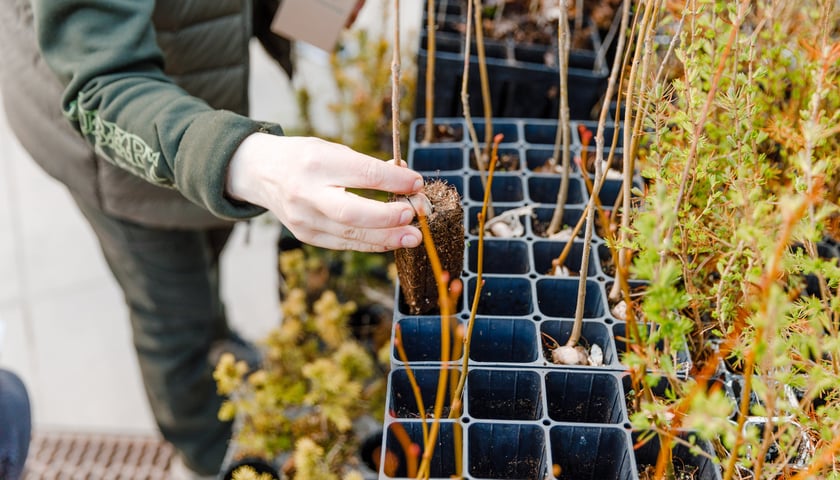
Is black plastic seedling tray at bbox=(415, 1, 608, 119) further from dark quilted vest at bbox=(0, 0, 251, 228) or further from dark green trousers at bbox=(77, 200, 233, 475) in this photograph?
dark green trousers at bbox=(77, 200, 233, 475)

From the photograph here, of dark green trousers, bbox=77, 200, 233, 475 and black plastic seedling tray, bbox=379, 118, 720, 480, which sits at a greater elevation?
black plastic seedling tray, bbox=379, 118, 720, 480

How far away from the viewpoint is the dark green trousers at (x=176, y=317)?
4.57 ft

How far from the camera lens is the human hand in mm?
743

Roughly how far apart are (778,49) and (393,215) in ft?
1.99

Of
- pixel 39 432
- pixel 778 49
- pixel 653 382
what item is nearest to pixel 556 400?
pixel 653 382

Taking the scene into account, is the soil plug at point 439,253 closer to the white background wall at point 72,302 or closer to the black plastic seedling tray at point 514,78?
the black plastic seedling tray at point 514,78

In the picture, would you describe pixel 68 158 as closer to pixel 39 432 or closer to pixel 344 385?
pixel 344 385

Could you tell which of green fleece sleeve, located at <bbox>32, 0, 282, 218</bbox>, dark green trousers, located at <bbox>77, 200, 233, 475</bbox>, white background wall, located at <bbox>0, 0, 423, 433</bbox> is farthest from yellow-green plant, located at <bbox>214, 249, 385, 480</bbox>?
white background wall, located at <bbox>0, 0, 423, 433</bbox>

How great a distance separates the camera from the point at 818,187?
1.91ft

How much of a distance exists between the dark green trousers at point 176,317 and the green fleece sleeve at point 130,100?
1.29ft

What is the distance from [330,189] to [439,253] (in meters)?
0.17

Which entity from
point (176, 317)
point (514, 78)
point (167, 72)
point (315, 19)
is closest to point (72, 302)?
point (176, 317)

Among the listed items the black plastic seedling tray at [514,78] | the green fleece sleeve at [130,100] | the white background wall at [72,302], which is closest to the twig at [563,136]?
the black plastic seedling tray at [514,78]

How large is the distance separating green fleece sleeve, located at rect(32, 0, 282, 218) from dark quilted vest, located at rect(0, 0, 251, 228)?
6.0 inches
